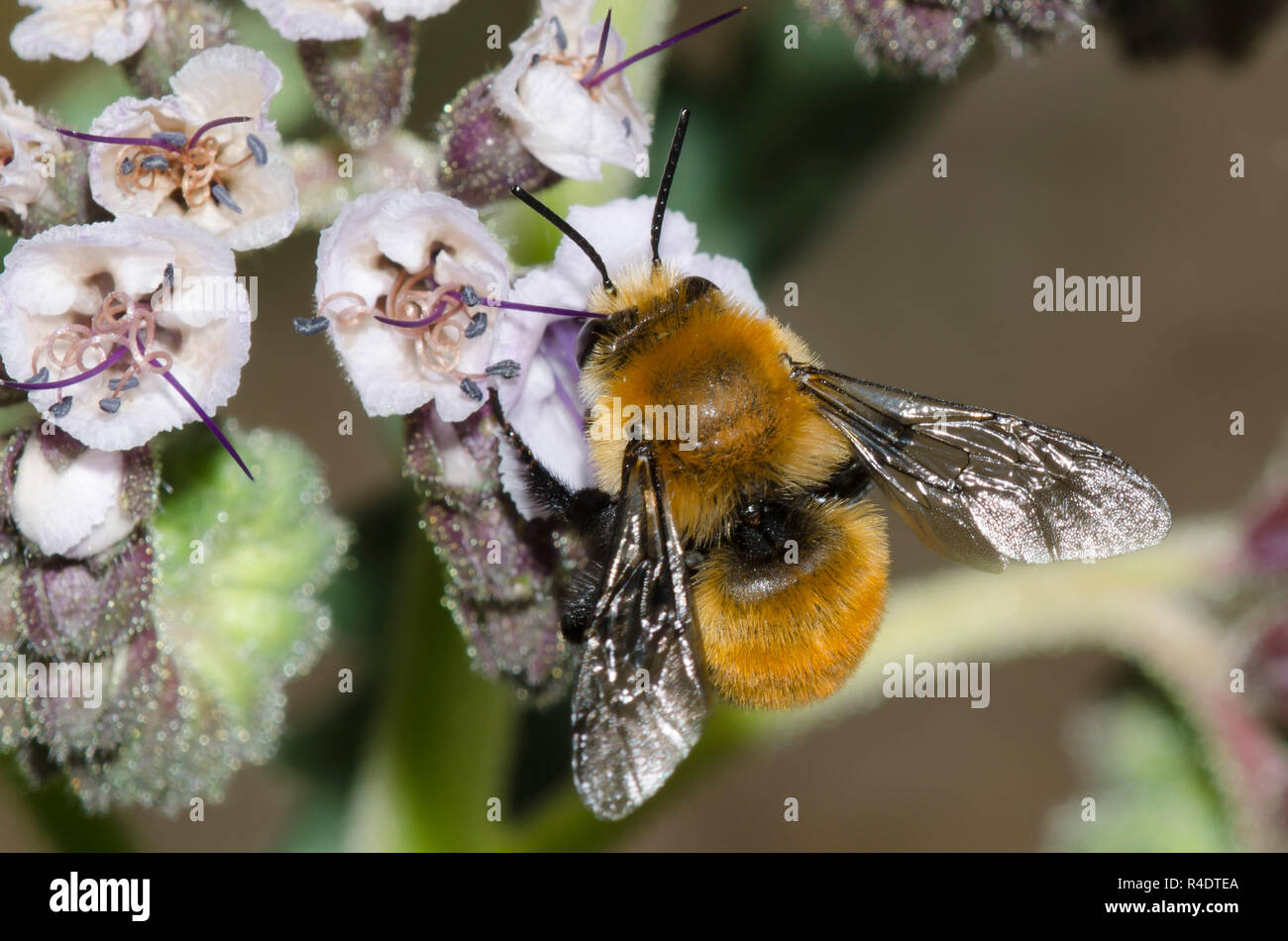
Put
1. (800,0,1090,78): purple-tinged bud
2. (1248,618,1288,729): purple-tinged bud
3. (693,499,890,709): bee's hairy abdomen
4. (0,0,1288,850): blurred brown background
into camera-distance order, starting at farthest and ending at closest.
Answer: (0,0,1288,850): blurred brown background → (1248,618,1288,729): purple-tinged bud → (800,0,1090,78): purple-tinged bud → (693,499,890,709): bee's hairy abdomen

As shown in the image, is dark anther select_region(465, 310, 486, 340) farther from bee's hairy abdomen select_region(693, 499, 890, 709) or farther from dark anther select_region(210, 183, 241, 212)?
bee's hairy abdomen select_region(693, 499, 890, 709)

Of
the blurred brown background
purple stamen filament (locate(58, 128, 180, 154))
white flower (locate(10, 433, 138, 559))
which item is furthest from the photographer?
the blurred brown background

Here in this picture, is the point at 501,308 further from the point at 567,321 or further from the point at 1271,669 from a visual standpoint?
the point at 1271,669

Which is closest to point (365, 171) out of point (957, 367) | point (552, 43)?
point (552, 43)

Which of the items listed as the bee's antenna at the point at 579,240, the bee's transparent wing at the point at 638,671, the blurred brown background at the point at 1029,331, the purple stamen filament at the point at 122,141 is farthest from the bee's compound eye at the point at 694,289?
the blurred brown background at the point at 1029,331

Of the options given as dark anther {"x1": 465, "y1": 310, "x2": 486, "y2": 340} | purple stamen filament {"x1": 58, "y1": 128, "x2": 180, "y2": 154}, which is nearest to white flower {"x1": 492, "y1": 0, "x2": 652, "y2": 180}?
dark anther {"x1": 465, "y1": 310, "x2": 486, "y2": 340}

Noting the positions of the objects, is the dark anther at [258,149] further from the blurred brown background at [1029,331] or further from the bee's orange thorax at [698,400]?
the blurred brown background at [1029,331]
